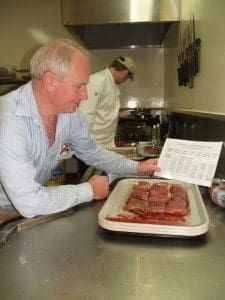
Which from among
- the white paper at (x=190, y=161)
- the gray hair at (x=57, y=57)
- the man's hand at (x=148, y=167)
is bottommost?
the man's hand at (x=148, y=167)

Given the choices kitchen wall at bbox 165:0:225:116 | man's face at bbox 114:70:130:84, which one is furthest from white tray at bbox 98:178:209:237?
man's face at bbox 114:70:130:84

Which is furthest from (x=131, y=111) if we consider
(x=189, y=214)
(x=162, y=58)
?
(x=189, y=214)

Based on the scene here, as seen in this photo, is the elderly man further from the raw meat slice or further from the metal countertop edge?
the raw meat slice

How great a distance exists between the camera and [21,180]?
97 centimetres

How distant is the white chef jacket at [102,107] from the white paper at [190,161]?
1.33 metres

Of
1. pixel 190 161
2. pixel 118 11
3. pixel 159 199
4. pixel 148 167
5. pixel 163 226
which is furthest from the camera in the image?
pixel 118 11

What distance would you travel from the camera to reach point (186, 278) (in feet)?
2.19

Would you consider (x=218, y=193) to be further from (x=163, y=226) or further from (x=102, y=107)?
(x=102, y=107)

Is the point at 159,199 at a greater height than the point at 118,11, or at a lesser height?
lesser

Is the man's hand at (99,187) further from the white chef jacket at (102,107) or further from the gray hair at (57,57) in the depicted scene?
the white chef jacket at (102,107)

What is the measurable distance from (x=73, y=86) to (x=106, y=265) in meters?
0.56

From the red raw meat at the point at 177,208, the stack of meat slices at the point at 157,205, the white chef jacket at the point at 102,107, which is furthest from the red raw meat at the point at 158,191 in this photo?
the white chef jacket at the point at 102,107

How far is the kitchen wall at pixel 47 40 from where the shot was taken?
149 inches

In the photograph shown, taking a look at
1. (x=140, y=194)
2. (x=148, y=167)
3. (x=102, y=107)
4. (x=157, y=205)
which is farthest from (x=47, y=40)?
(x=157, y=205)
